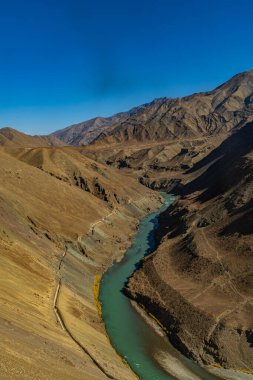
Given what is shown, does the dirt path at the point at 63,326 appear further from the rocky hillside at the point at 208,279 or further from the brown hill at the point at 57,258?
the rocky hillside at the point at 208,279

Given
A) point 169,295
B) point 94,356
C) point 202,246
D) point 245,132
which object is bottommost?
point 94,356

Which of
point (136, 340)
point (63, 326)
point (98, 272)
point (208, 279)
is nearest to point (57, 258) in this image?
point (98, 272)

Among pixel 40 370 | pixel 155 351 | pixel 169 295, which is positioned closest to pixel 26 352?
pixel 40 370

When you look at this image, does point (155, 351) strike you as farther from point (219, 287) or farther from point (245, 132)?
point (245, 132)

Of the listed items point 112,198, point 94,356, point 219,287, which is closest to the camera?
point 94,356

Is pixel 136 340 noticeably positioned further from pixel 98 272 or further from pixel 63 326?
pixel 98 272

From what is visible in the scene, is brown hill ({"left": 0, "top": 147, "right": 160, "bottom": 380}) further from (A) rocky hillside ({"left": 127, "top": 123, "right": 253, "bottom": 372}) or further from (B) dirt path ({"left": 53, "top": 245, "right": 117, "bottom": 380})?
(A) rocky hillside ({"left": 127, "top": 123, "right": 253, "bottom": 372})

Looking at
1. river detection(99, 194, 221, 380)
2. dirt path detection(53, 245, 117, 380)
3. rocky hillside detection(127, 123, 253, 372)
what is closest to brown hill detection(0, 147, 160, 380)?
dirt path detection(53, 245, 117, 380)

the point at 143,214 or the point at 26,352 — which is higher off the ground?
the point at 143,214

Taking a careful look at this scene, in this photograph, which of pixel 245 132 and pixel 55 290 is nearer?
pixel 55 290
